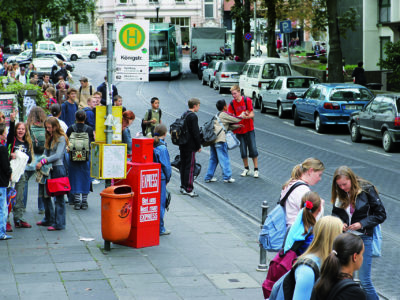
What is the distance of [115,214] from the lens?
9664 mm

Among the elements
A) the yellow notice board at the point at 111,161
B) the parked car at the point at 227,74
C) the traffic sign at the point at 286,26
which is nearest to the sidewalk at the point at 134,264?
the yellow notice board at the point at 111,161

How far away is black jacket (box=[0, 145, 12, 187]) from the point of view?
1013cm

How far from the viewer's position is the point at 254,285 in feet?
27.4

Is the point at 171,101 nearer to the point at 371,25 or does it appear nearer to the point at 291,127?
the point at 291,127

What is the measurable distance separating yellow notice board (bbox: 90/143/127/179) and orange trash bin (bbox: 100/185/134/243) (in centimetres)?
18

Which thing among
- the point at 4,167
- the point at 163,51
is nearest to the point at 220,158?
the point at 4,167

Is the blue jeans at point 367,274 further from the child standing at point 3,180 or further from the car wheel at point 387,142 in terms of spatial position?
the car wheel at point 387,142

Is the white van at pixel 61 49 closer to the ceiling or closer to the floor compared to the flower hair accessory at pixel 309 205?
closer to the ceiling

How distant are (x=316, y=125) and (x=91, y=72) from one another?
113ft

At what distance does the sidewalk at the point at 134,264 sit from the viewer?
7992mm

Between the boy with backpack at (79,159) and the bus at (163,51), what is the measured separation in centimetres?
3401

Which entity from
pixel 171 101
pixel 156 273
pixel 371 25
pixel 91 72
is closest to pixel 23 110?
pixel 156 273

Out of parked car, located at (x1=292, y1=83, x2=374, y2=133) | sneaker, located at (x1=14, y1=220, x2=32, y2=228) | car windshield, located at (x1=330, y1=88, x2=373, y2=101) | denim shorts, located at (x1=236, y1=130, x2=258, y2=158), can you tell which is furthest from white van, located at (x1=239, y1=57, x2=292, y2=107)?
sneaker, located at (x1=14, y1=220, x2=32, y2=228)

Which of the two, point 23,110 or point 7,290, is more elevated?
point 23,110
